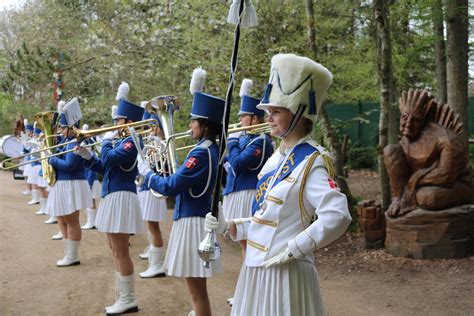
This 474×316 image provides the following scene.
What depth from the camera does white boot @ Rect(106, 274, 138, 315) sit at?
5.65m

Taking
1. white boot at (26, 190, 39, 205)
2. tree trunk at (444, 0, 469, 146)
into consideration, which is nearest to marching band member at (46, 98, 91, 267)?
tree trunk at (444, 0, 469, 146)

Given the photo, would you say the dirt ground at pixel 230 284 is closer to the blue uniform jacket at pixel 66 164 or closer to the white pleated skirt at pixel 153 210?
the white pleated skirt at pixel 153 210

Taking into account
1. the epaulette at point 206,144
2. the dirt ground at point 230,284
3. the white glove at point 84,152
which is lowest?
the dirt ground at point 230,284

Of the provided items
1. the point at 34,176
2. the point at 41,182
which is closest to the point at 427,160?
the point at 41,182

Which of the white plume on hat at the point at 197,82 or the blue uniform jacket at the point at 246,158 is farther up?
the white plume on hat at the point at 197,82

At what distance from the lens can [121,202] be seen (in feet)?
19.3

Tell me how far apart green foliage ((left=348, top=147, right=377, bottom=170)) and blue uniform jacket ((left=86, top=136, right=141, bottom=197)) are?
45.0ft

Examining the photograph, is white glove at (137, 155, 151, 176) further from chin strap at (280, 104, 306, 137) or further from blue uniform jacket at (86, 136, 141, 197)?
chin strap at (280, 104, 306, 137)

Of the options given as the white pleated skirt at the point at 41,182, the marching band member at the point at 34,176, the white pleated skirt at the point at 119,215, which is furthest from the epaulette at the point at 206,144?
the white pleated skirt at the point at 41,182

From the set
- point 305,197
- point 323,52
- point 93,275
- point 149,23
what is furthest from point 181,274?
point 149,23

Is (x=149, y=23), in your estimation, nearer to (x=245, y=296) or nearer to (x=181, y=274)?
(x=181, y=274)

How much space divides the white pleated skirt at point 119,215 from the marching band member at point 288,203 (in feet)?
9.36

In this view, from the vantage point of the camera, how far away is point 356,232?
29.3ft

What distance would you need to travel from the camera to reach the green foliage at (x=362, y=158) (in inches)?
738
